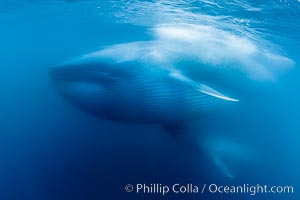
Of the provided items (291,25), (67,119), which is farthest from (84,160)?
(291,25)

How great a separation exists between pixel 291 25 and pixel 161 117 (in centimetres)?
935

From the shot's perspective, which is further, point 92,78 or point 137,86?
point 92,78

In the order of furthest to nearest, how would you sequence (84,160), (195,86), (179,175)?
(84,160) → (179,175) → (195,86)

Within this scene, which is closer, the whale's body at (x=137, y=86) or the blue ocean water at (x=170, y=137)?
the whale's body at (x=137, y=86)

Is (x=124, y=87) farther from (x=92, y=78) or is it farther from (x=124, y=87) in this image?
(x=92, y=78)

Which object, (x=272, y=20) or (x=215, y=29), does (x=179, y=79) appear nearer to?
(x=272, y=20)

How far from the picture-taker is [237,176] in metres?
14.8
